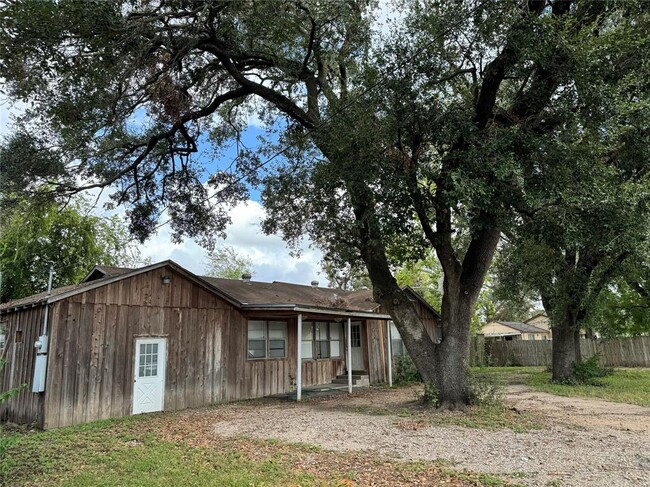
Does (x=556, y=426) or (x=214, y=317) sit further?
(x=214, y=317)

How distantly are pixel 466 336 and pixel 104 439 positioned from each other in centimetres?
799

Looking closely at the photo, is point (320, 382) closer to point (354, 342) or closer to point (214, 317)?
point (354, 342)

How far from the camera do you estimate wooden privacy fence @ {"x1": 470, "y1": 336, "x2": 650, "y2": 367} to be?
24.1 metres

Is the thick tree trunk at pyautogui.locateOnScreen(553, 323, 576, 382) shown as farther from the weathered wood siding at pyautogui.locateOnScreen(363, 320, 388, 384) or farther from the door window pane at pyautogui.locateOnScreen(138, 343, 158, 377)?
the door window pane at pyautogui.locateOnScreen(138, 343, 158, 377)

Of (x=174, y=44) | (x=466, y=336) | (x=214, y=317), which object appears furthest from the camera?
(x=214, y=317)

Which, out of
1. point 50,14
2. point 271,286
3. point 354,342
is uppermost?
point 50,14

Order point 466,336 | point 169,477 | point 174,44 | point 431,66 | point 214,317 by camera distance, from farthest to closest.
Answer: point 214,317, point 466,336, point 174,44, point 431,66, point 169,477

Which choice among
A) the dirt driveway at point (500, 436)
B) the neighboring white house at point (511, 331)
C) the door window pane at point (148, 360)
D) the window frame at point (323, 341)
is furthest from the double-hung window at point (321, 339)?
the neighboring white house at point (511, 331)

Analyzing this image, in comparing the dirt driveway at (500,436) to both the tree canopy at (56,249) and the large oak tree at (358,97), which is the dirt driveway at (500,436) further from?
the tree canopy at (56,249)

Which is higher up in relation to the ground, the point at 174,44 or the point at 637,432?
the point at 174,44

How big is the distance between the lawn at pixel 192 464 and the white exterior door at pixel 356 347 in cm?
978

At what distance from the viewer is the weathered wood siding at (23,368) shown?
10322 mm

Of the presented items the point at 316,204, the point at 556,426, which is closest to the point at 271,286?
the point at 316,204

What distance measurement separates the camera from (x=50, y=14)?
720 centimetres
